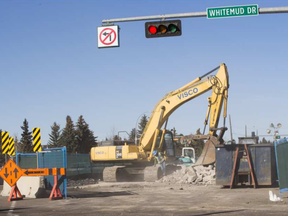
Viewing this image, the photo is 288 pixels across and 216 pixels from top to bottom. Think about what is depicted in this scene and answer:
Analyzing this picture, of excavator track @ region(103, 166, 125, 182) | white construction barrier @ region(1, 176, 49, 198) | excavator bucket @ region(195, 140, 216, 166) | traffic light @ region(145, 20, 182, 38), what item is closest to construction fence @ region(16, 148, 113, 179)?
white construction barrier @ region(1, 176, 49, 198)

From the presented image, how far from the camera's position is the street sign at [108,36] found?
1305cm

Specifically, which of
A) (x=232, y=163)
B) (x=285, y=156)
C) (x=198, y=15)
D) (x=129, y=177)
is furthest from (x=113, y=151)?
(x=198, y=15)

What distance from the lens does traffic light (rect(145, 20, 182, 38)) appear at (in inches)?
513

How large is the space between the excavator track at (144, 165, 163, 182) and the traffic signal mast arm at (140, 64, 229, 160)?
177 cm

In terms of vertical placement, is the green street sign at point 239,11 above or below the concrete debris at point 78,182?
above

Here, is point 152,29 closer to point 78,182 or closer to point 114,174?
point 114,174

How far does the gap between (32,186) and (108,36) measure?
8.44m

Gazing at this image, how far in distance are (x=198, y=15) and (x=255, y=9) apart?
1515 millimetres

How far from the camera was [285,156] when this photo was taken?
14977mm

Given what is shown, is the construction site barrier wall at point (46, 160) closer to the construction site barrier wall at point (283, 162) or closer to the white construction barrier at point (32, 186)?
the white construction barrier at point (32, 186)

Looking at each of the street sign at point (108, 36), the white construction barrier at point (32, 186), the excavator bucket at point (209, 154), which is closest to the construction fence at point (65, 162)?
the white construction barrier at point (32, 186)

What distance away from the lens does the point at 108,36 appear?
1310 centimetres

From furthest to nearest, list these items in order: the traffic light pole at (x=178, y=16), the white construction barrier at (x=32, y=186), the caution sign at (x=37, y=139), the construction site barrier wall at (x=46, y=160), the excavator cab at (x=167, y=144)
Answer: the excavator cab at (x=167, y=144), the caution sign at (x=37, y=139), the construction site barrier wall at (x=46, y=160), the white construction barrier at (x=32, y=186), the traffic light pole at (x=178, y=16)

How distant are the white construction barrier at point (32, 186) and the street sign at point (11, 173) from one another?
43.2 inches
